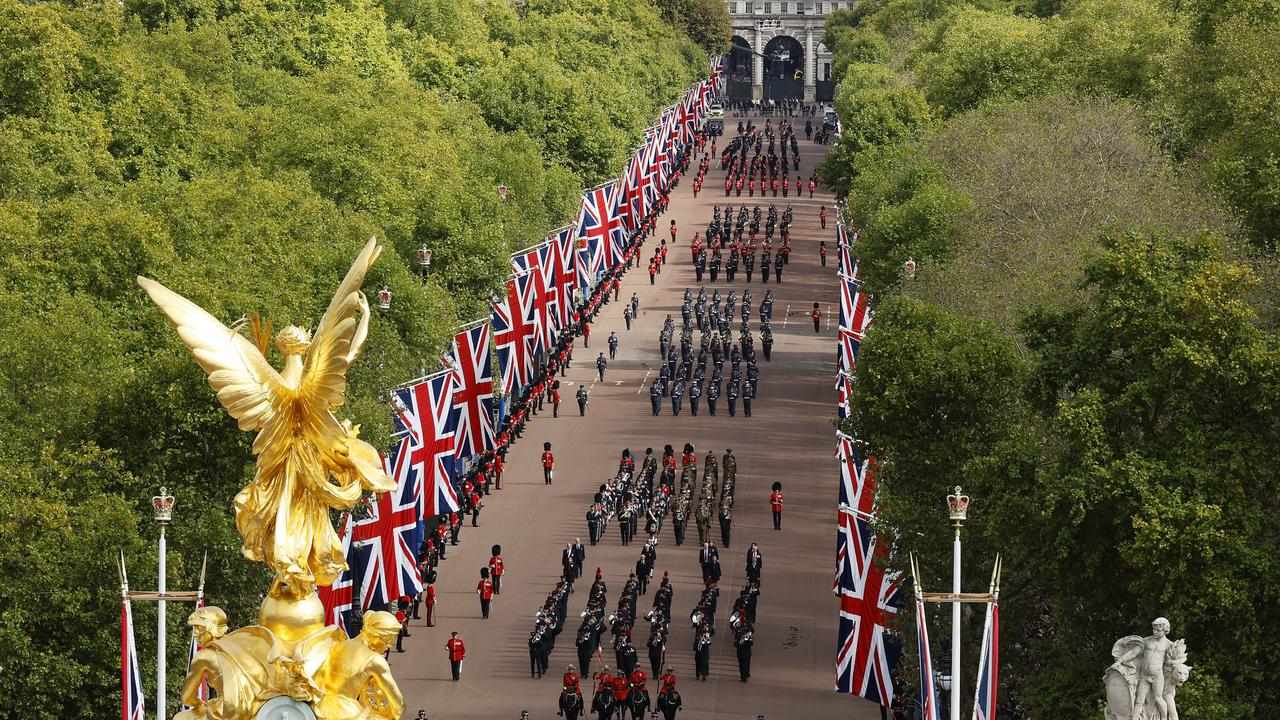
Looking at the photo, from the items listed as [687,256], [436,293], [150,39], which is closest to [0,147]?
[436,293]

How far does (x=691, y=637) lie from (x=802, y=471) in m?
20.6

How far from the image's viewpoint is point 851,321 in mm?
69000

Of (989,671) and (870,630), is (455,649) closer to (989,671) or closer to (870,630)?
(870,630)

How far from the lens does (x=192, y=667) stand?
89.9 ft

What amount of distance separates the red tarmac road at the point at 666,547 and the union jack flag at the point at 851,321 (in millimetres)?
7060

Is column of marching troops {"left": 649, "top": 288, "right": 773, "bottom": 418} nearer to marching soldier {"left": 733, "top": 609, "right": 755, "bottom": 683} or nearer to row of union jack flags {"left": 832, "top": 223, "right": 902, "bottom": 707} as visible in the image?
marching soldier {"left": 733, "top": 609, "right": 755, "bottom": 683}

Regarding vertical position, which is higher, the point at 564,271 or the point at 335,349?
the point at 335,349

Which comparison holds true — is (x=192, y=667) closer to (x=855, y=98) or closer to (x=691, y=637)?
(x=691, y=637)

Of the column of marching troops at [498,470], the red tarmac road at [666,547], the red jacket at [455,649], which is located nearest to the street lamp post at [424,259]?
the column of marching troops at [498,470]

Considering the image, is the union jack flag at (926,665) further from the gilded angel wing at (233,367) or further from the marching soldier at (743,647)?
the marching soldier at (743,647)

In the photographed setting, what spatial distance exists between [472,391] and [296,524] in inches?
1888

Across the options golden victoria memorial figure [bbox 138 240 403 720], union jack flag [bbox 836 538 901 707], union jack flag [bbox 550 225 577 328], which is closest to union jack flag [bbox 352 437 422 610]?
union jack flag [bbox 836 538 901 707]

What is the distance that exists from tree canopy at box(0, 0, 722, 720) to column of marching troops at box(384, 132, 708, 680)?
500 centimetres

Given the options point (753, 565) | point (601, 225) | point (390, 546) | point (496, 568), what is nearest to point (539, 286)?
point (601, 225)
